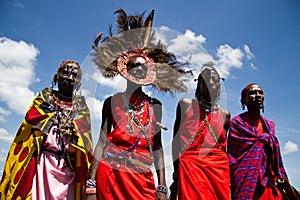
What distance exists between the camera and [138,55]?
4.58m

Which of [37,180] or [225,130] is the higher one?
[225,130]

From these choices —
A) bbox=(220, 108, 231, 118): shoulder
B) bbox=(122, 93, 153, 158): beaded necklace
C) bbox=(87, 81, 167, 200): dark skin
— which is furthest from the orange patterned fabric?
bbox=(220, 108, 231, 118): shoulder

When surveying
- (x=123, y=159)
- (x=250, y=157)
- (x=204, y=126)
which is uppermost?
(x=204, y=126)

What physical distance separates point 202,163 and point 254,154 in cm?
109

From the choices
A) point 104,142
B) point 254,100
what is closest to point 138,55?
point 104,142

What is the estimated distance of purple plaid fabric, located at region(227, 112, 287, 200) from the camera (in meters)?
5.09

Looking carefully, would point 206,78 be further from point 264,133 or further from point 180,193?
point 180,193

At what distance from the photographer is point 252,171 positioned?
5.11 meters

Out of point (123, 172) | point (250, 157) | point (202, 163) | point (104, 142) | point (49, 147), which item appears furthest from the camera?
point (250, 157)

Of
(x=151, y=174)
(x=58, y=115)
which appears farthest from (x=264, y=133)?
(x=58, y=115)

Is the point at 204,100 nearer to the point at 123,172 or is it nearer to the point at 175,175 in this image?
the point at 175,175

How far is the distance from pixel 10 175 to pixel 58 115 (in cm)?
98

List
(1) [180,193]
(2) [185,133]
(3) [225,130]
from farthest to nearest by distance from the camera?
(3) [225,130] < (2) [185,133] < (1) [180,193]

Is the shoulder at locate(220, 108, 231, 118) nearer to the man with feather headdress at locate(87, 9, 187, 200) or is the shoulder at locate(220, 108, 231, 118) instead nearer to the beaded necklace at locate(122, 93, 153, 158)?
the man with feather headdress at locate(87, 9, 187, 200)
